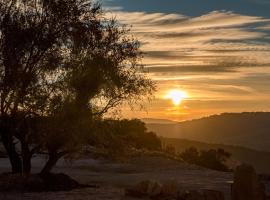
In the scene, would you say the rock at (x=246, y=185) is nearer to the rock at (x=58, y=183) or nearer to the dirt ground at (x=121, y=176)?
the dirt ground at (x=121, y=176)

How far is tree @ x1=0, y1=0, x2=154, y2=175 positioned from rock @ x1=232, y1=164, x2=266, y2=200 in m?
10.2

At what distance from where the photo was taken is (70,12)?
30625 mm

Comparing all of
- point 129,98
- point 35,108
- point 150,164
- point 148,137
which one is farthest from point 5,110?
point 148,137

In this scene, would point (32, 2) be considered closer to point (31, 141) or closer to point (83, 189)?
point (31, 141)

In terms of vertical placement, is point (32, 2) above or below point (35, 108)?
above

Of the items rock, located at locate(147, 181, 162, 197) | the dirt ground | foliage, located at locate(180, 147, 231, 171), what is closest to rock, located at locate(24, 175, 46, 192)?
the dirt ground

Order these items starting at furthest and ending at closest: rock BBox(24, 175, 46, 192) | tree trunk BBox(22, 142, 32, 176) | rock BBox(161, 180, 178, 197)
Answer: tree trunk BBox(22, 142, 32, 176) → rock BBox(24, 175, 46, 192) → rock BBox(161, 180, 178, 197)

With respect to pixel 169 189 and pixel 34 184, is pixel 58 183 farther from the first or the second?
pixel 169 189

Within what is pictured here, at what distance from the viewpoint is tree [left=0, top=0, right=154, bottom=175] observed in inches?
1166

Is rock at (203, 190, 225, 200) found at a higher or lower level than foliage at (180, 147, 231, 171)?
lower

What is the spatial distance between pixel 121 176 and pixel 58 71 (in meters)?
12.3

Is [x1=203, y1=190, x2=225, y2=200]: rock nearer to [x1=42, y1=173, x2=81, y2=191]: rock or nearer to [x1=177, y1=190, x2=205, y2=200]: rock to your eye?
[x1=177, y1=190, x2=205, y2=200]: rock

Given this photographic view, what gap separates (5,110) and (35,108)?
179 cm

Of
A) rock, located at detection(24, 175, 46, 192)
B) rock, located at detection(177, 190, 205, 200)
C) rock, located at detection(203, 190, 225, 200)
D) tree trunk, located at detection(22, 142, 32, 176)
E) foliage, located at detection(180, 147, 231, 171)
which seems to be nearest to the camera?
rock, located at detection(203, 190, 225, 200)
